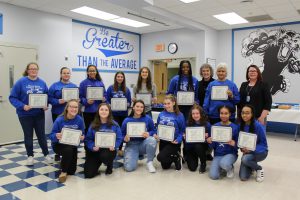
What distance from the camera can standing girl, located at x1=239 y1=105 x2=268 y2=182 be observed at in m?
3.38

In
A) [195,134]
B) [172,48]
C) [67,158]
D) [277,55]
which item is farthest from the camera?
[172,48]

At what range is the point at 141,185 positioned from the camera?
3.21 meters

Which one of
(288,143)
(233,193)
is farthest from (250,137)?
(288,143)

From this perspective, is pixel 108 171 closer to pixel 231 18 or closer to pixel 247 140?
pixel 247 140

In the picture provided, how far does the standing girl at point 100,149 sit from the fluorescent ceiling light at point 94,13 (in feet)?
10.7

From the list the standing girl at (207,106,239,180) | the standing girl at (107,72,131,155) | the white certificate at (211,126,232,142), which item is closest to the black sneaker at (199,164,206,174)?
the standing girl at (207,106,239,180)

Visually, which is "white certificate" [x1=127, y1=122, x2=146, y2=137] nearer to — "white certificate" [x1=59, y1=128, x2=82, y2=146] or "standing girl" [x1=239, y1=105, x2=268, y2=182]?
"white certificate" [x1=59, y1=128, x2=82, y2=146]

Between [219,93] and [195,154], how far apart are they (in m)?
0.92

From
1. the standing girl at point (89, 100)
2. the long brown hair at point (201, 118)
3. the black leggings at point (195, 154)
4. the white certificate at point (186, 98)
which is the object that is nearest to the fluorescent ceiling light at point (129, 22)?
the standing girl at point (89, 100)

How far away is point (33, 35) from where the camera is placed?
580cm

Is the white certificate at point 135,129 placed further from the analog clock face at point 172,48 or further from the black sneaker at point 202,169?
the analog clock face at point 172,48

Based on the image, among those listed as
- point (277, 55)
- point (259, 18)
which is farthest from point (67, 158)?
point (277, 55)

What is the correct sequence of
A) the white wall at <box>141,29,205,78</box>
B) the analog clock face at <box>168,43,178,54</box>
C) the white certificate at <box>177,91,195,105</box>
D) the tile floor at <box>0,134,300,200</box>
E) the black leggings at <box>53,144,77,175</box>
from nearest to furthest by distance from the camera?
the tile floor at <box>0,134,300,200</box> → the black leggings at <box>53,144,77,175</box> → the white certificate at <box>177,91,195,105</box> → the white wall at <box>141,29,205,78</box> → the analog clock face at <box>168,43,178,54</box>

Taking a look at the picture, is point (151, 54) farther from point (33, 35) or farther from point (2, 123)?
point (2, 123)
